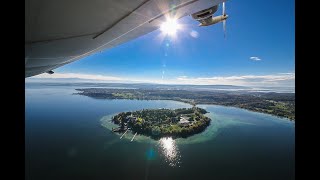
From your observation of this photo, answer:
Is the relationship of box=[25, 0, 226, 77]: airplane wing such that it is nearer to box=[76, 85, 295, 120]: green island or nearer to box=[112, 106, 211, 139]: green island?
box=[112, 106, 211, 139]: green island

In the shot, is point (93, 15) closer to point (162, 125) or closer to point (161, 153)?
point (161, 153)

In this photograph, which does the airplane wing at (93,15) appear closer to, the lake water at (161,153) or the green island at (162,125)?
the lake water at (161,153)

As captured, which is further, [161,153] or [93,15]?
[161,153]

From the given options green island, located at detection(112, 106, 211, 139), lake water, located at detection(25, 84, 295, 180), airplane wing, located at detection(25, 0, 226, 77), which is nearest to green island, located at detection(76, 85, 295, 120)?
lake water, located at detection(25, 84, 295, 180)

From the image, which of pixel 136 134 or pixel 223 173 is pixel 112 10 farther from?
pixel 136 134

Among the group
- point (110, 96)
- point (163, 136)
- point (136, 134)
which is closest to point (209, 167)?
point (163, 136)

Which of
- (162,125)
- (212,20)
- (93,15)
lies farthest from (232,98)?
(93,15)

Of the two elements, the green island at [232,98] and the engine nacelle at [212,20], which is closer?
the engine nacelle at [212,20]

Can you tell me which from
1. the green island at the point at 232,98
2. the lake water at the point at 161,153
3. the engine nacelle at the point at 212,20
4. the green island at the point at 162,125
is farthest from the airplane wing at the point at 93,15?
the green island at the point at 232,98
